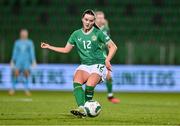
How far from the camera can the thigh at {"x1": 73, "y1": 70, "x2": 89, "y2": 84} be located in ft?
41.3

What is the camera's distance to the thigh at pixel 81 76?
12.6 meters

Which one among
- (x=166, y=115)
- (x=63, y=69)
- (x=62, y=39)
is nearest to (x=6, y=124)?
(x=166, y=115)

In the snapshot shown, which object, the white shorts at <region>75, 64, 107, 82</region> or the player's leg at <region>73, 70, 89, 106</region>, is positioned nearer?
the player's leg at <region>73, 70, 89, 106</region>

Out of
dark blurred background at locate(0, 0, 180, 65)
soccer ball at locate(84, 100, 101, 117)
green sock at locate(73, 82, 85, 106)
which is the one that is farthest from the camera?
dark blurred background at locate(0, 0, 180, 65)

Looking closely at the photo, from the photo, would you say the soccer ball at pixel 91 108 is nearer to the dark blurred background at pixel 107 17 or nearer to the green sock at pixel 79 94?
the green sock at pixel 79 94

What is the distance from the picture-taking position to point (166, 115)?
1347 centimetres

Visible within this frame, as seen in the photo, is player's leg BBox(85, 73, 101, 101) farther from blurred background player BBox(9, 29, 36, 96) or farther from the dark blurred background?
the dark blurred background

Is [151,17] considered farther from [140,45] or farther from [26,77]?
[26,77]

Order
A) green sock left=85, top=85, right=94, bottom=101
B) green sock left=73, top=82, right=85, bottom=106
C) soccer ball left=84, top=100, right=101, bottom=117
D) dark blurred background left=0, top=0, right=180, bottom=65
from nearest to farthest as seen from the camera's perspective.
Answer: soccer ball left=84, top=100, right=101, bottom=117
green sock left=73, top=82, right=85, bottom=106
green sock left=85, top=85, right=94, bottom=101
dark blurred background left=0, top=0, right=180, bottom=65

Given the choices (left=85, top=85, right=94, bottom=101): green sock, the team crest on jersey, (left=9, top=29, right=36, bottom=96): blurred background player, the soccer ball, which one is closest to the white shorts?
(left=85, top=85, right=94, bottom=101): green sock

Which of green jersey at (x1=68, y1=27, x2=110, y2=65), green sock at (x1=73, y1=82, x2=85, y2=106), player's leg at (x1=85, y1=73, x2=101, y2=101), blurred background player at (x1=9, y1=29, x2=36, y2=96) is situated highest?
green jersey at (x1=68, y1=27, x2=110, y2=65)

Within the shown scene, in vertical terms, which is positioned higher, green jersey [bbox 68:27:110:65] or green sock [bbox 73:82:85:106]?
green jersey [bbox 68:27:110:65]

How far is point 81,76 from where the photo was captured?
12625 millimetres

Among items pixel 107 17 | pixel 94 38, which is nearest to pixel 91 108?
pixel 94 38
